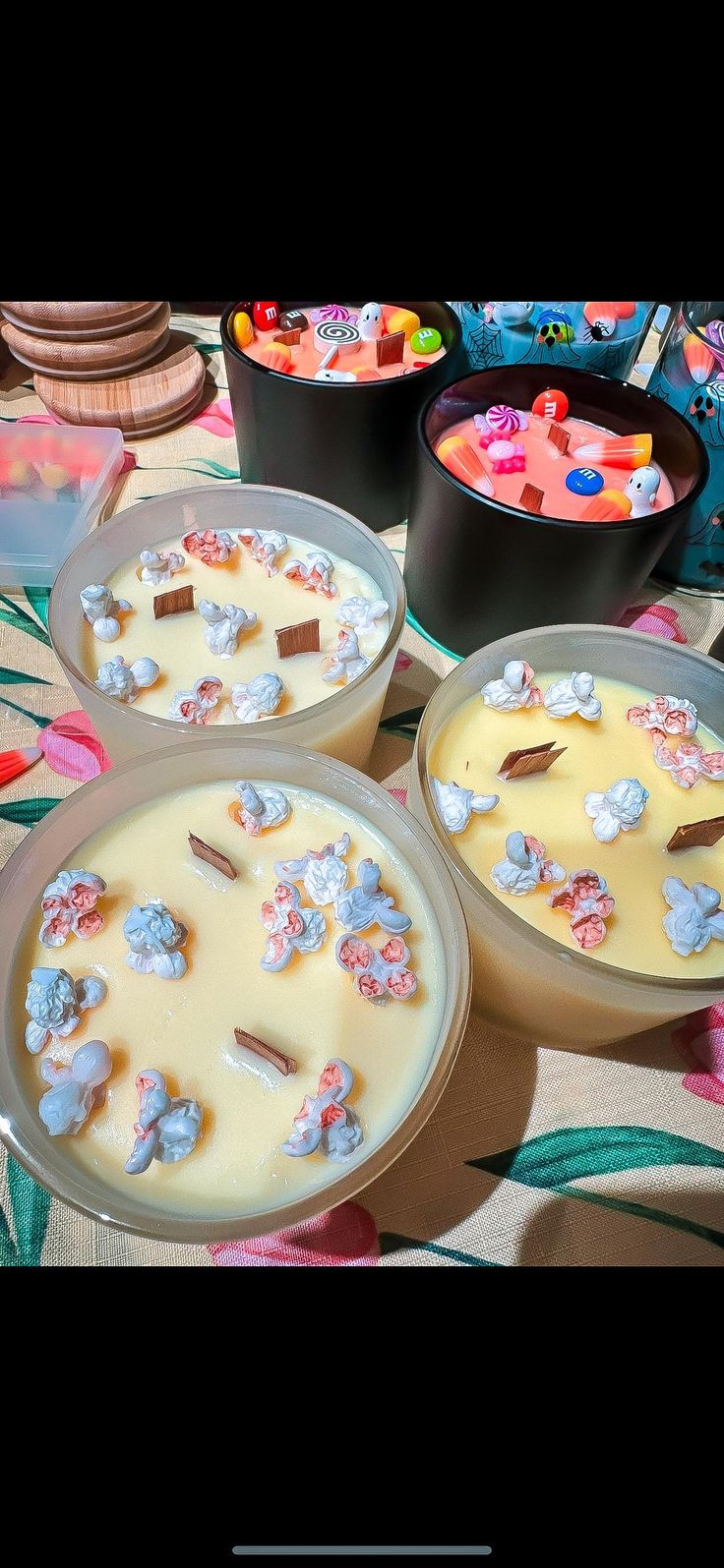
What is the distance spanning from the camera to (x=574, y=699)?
844 millimetres

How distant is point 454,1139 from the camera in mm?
736

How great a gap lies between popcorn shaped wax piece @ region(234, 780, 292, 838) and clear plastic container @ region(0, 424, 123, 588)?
544 millimetres

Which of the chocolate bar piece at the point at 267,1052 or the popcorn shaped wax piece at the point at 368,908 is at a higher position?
the popcorn shaped wax piece at the point at 368,908

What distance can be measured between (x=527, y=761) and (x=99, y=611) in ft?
1.51

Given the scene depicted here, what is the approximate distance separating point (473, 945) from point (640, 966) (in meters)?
0.13

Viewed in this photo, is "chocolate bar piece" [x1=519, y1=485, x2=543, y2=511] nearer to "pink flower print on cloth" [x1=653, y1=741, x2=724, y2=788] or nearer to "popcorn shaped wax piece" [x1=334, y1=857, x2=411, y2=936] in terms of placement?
"pink flower print on cloth" [x1=653, y1=741, x2=724, y2=788]

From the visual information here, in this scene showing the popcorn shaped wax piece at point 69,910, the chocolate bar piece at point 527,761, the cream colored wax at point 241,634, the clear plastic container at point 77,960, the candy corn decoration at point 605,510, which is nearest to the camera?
the clear plastic container at point 77,960

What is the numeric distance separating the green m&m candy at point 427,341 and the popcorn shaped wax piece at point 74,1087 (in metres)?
0.98

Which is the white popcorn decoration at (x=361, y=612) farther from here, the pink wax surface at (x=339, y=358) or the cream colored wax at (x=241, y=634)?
the pink wax surface at (x=339, y=358)

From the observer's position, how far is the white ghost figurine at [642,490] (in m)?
1.03

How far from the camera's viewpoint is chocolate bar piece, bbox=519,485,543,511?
0.98m

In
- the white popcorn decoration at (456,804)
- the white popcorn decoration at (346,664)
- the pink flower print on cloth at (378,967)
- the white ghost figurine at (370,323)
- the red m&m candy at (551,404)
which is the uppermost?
the white ghost figurine at (370,323)

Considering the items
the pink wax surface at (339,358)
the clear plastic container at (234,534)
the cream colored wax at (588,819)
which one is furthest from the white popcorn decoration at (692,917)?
the pink wax surface at (339,358)

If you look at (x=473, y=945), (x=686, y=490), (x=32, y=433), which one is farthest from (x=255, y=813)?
(x=32, y=433)
